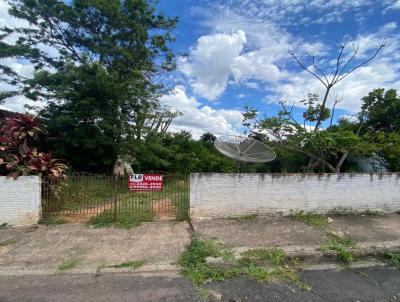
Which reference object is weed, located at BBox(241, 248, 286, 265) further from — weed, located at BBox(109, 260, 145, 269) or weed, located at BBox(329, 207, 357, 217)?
weed, located at BBox(329, 207, 357, 217)

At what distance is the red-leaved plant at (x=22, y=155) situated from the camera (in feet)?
22.1

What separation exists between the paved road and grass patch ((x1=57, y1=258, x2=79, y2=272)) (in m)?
0.24

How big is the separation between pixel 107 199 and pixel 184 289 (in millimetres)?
4476

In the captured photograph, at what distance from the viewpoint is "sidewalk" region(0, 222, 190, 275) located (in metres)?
4.31

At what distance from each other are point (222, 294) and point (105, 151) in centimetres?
1019

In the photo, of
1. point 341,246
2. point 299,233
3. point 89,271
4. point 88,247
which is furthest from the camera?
point 299,233

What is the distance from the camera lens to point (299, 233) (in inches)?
223

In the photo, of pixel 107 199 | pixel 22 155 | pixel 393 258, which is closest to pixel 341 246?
pixel 393 258

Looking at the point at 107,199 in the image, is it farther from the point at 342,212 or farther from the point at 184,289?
the point at 342,212

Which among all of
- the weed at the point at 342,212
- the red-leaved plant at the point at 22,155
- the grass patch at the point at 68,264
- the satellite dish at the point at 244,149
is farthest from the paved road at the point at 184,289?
the satellite dish at the point at 244,149

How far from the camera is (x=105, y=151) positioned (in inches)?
492

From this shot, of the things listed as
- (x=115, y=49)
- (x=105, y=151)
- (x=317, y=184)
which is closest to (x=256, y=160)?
(x=317, y=184)

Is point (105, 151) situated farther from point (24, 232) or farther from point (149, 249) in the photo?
point (149, 249)

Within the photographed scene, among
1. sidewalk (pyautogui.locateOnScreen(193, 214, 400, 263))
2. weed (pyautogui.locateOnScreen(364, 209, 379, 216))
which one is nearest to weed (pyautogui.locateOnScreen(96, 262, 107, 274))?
sidewalk (pyautogui.locateOnScreen(193, 214, 400, 263))
